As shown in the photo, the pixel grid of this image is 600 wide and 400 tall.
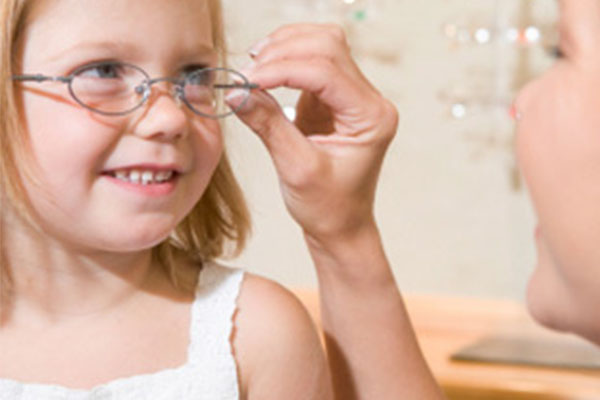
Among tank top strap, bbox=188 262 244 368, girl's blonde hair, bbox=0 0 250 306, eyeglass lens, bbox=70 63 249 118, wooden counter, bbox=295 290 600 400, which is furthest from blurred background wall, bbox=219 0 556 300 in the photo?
eyeglass lens, bbox=70 63 249 118

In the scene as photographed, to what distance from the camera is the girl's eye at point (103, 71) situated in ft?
3.76

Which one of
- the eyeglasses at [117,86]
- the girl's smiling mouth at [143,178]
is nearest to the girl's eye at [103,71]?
the eyeglasses at [117,86]

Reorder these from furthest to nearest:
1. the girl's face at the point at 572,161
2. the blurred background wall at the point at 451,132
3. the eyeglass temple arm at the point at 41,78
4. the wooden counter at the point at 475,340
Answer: the blurred background wall at the point at 451,132 → the wooden counter at the point at 475,340 → the eyeglass temple arm at the point at 41,78 → the girl's face at the point at 572,161

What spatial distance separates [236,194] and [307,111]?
17 cm

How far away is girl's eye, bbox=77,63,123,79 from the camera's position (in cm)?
115

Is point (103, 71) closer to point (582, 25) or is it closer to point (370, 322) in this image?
point (370, 322)

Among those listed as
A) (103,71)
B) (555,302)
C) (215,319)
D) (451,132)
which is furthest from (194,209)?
(451,132)

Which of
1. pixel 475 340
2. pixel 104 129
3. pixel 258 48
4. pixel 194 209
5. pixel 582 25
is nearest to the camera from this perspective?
pixel 582 25

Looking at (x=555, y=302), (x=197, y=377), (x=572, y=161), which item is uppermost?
(x=572, y=161)

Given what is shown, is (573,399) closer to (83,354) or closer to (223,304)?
(223,304)

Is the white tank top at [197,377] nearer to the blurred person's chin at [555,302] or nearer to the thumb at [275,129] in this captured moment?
the thumb at [275,129]

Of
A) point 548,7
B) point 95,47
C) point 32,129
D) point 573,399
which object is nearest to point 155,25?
point 95,47

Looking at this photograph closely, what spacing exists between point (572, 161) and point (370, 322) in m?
0.60

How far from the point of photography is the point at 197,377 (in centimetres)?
122
